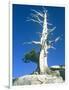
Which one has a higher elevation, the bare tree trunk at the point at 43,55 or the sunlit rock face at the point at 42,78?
the bare tree trunk at the point at 43,55

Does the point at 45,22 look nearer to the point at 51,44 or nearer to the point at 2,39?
the point at 51,44

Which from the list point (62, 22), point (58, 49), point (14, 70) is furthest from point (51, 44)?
point (14, 70)

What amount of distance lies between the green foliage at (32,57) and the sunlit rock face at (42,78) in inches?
4.5

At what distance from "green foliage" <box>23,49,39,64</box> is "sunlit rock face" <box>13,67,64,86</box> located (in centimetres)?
11

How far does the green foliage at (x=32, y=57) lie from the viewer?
2.03 metres

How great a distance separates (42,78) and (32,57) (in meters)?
0.19

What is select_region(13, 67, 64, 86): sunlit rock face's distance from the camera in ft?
6.61

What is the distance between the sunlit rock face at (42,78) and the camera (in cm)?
201

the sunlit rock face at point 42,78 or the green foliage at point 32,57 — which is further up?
the green foliage at point 32,57

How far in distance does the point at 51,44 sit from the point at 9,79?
0.45m

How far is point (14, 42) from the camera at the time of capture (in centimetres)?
201

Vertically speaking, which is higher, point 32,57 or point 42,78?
point 32,57

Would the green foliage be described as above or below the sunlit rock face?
above

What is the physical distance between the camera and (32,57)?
2.05 meters
